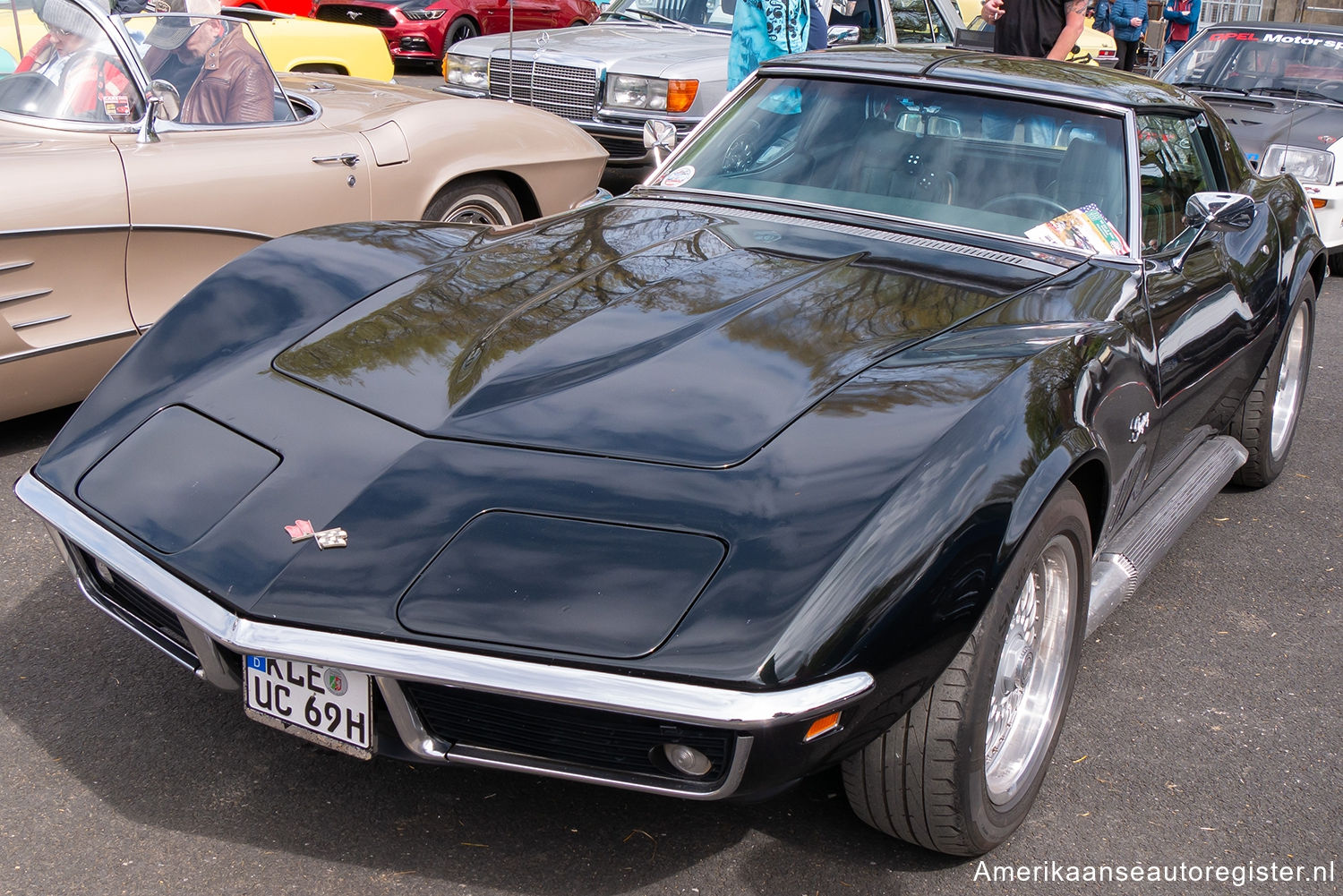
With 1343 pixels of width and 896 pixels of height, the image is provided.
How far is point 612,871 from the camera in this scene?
7.47 feet

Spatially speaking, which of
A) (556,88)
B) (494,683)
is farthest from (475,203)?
(494,683)

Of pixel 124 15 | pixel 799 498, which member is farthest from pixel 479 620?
pixel 124 15

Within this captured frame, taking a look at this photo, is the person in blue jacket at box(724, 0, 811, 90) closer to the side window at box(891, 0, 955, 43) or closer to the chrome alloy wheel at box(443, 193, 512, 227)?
the chrome alloy wheel at box(443, 193, 512, 227)

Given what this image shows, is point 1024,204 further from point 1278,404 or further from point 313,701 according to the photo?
point 313,701

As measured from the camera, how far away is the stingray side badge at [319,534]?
2107 mm

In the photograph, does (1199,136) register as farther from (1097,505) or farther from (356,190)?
(356,190)

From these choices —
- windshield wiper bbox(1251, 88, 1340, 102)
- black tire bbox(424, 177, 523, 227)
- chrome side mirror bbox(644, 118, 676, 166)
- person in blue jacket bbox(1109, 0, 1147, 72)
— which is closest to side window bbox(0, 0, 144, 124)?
black tire bbox(424, 177, 523, 227)

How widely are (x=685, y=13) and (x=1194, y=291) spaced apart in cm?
624

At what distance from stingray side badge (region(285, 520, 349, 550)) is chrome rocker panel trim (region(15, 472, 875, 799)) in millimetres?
166

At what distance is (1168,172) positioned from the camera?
11.8 feet

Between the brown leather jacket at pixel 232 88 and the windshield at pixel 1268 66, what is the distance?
5.97 metres

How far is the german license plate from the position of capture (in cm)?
202

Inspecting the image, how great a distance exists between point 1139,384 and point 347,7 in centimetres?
1236

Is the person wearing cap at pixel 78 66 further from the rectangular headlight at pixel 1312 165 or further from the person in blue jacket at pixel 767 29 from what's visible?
the rectangular headlight at pixel 1312 165
